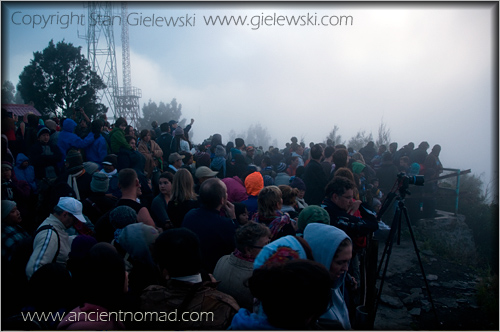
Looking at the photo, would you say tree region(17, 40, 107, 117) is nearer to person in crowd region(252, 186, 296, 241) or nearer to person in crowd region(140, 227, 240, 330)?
person in crowd region(252, 186, 296, 241)

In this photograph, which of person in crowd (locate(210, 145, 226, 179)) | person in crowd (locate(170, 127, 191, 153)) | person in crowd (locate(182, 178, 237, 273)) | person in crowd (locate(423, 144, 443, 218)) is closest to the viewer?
person in crowd (locate(182, 178, 237, 273))

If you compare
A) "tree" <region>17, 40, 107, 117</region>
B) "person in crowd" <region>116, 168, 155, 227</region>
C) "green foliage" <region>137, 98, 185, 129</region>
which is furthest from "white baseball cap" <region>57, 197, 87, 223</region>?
"green foliage" <region>137, 98, 185, 129</region>

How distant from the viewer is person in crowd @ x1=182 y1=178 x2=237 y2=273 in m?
3.06

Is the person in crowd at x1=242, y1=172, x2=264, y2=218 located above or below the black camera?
below

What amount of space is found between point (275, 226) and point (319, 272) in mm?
1825

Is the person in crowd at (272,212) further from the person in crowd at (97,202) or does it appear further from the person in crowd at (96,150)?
the person in crowd at (96,150)

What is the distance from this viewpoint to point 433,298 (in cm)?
550

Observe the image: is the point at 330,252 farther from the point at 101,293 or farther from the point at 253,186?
the point at 253,186

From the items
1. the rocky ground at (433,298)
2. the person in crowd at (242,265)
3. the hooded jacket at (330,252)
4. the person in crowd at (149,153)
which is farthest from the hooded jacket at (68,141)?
the rocky ground at (433,298)

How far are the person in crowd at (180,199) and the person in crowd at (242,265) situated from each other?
135 centimetres

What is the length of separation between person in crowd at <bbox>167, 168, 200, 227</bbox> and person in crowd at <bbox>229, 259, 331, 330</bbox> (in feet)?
7.98

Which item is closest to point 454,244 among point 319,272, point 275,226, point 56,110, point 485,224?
point 485,224

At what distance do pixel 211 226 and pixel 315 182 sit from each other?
124 inches

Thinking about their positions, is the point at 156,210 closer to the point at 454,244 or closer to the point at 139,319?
the point at 139,319
